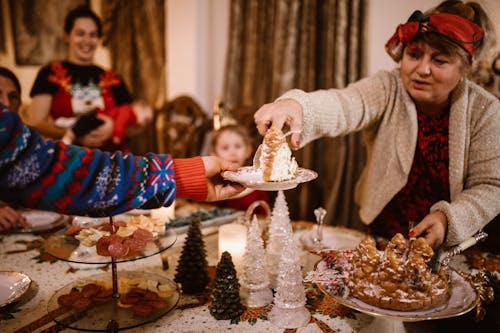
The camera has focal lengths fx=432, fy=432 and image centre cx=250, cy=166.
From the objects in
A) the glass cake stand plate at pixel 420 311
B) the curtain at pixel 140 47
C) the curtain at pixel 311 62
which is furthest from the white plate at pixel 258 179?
the curtain at pixel 140 47

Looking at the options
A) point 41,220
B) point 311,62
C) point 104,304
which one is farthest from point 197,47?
point 104,304

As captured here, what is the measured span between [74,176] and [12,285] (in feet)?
1.86

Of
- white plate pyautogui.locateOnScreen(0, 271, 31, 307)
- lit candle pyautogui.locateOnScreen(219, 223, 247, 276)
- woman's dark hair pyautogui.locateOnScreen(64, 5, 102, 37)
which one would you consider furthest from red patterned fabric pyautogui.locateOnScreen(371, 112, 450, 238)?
woman's dark hair pyautogui.locateOnScreen(64, 5, 102, 37)

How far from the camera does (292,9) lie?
307cm

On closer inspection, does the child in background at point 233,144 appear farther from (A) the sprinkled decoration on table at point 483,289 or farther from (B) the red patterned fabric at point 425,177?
(A) the sprinkled decoration on table at point 483,289

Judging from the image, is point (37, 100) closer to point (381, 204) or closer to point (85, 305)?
point (85, 305)

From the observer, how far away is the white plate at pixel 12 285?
4.00 feet

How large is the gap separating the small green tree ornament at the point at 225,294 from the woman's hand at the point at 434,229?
0.57m

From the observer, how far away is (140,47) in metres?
3.86

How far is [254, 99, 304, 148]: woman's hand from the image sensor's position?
1373 mm

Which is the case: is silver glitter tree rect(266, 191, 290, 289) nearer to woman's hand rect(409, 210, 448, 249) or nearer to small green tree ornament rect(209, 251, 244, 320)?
small green tree ornament rect(209, 251, 244, 320)

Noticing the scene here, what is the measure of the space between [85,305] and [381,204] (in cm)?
117

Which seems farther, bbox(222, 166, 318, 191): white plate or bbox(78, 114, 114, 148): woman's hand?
bbox(78, 114, 114, 148): woman's hand

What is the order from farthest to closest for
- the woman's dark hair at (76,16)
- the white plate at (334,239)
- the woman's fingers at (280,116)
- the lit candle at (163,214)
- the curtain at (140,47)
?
the curtain at (140,47), the woman's dark hair at (76,16), the lit candle at (163,214), the white plate at (334,239), the woman's fingers at (280,116)
